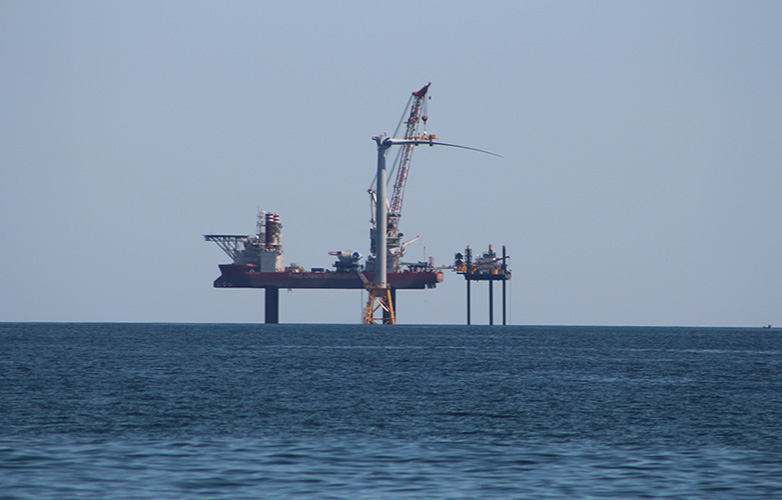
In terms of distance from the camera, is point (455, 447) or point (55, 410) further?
point (55, 410)

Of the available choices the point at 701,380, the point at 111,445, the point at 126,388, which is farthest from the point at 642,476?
the point at 701,380

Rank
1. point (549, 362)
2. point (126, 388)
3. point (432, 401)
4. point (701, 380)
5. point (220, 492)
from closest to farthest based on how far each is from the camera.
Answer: point (220, 492) → point (432, 401) → point (126, 388) → point (701, 380) → point (549, 362)

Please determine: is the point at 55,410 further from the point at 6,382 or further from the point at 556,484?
the point at 556,484

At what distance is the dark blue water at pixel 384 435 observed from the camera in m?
27.3

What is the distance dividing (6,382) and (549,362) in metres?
46.8

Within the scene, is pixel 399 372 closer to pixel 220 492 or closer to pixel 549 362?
pixel 549 362

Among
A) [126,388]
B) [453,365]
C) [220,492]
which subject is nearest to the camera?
[220,492]

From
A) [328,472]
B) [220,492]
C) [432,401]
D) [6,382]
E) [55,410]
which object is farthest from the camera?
[6,382]

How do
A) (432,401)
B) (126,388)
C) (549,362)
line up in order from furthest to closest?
1. (549,362)
2. (126,388)
3. (432,401)

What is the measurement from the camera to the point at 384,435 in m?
36.7

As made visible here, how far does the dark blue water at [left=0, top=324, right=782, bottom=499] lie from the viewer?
2727cm

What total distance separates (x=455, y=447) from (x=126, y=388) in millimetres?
27269

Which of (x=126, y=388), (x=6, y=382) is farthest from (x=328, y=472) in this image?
(x=6, y=382)

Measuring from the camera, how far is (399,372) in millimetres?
71625
